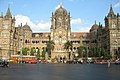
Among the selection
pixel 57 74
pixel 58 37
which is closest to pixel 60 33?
pixel 58 37

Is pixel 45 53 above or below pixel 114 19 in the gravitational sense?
below

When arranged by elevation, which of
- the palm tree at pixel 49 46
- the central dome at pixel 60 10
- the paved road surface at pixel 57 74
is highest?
the central dome at pixel 60 10

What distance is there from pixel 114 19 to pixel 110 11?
313 inches

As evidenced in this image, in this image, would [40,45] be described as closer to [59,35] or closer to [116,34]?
[59,35]

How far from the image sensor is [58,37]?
477ft

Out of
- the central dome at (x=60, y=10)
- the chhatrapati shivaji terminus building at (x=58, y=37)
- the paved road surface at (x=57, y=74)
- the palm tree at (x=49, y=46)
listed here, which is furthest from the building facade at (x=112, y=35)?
the paved road surface at (x=57, y=74)

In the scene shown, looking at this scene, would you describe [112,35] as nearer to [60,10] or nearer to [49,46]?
[49,46]

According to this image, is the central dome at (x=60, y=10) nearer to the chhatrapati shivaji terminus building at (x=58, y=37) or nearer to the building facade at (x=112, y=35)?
the chhatrapati shivaji terminus building at (x=58, y=37)

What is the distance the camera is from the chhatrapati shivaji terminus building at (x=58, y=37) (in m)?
129

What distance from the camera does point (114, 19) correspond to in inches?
5084

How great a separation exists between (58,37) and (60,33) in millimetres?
2566

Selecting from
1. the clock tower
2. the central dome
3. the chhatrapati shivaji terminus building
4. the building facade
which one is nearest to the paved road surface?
the building facade

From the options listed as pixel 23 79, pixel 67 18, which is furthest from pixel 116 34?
pixel 23 79

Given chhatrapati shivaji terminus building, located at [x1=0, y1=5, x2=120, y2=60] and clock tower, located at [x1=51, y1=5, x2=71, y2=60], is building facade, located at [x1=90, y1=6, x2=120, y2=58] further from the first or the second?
clock tower, located at [x1=51, y1=5, x2=71, y2=60]
